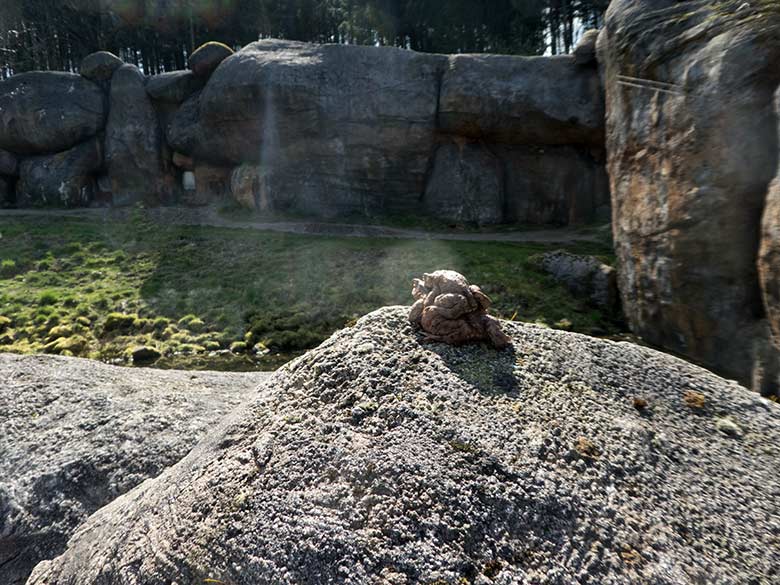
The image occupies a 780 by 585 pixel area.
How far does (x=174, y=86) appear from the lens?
27250mm

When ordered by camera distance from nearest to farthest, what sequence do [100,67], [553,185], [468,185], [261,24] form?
[468,185] < [553,185] < [100,67] < [261,24]

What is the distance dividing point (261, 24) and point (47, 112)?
52.5 ft

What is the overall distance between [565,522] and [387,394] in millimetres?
1202

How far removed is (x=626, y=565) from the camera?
2512 millimetres

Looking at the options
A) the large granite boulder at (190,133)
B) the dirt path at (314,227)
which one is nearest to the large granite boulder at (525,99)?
the dirt path at (314,227)

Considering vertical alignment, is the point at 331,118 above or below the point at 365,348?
above

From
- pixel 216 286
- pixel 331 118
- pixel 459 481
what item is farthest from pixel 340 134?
pixel 459 481

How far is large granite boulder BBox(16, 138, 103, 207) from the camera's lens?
2670 cm

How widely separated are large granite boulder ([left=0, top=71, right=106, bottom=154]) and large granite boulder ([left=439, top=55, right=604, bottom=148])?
17.6 metres

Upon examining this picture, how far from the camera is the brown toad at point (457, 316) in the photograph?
360 cm

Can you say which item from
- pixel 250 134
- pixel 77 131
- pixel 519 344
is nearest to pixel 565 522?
pixel 519 344

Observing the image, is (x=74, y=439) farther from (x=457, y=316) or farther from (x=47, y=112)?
(x=47, y=112)

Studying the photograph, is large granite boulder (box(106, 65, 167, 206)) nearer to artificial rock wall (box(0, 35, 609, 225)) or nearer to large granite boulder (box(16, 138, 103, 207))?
artificial rock wall (box(0, 35, 609, 225))

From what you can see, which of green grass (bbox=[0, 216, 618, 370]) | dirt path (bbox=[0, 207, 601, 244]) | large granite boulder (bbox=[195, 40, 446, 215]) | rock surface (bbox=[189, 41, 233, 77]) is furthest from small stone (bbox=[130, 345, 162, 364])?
rock surface (bbox=[189, 41, 233, 77])
